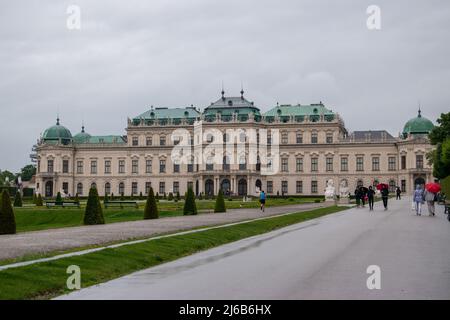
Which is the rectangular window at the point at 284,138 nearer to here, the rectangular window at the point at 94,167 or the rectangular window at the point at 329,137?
the rectangular window at the point at 329,137

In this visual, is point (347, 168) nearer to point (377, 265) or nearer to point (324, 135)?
point (324, 135)

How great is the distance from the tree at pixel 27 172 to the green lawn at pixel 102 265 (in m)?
136

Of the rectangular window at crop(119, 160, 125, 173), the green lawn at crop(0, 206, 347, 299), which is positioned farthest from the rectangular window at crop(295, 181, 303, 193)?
the green lawn at crop(0, 206, 347, 299)

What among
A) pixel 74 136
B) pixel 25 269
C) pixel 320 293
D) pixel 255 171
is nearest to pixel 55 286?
pixel 25 269

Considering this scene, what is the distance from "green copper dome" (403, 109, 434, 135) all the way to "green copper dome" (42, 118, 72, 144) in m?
54.3

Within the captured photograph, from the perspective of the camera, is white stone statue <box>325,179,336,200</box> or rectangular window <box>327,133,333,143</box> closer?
white stone statue <box>325,179,336,200</box>

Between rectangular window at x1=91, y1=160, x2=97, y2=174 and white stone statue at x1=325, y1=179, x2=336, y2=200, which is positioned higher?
rectangular window at x1=91, y1=160, x2=97, y2=174

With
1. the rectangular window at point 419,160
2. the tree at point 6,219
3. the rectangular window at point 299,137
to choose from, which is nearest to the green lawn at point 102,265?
the tree at point 6,219

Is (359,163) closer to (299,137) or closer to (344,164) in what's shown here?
(344,164)

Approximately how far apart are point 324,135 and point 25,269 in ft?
286

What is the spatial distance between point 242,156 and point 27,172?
7442 cm

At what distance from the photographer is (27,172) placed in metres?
152

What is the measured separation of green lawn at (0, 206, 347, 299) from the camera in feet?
34.1

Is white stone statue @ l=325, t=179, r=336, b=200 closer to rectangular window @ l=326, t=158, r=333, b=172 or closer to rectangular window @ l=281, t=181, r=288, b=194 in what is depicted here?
rectangular window @ l=326, t=158, r=333, b=172
